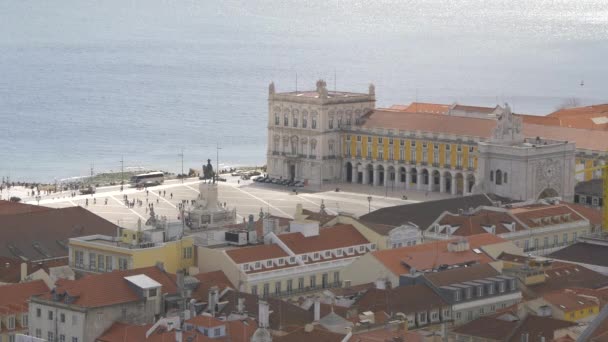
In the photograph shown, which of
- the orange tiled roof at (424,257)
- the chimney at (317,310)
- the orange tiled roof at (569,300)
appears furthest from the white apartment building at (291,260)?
the orange tiled roof at (569,300)

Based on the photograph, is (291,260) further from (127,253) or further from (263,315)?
(263,315)

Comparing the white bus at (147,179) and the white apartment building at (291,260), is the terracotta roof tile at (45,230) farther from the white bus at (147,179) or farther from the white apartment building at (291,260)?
the white bus at (147,179)

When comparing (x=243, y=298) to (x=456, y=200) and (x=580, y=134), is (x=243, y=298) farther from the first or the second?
(x=580, y=134)

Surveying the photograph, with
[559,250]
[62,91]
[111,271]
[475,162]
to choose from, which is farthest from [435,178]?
[62,91]

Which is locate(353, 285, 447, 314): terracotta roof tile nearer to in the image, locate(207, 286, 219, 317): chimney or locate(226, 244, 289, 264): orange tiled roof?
locate(207, 286, 219, 317): chimney

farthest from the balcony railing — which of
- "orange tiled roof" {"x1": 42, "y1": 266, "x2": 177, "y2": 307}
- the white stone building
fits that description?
the white stone building

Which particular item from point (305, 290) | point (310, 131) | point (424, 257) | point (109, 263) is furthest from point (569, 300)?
point (310, 131)

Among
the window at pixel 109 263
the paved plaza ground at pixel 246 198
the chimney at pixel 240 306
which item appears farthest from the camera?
the paved plaza ground at pixel 246 198
